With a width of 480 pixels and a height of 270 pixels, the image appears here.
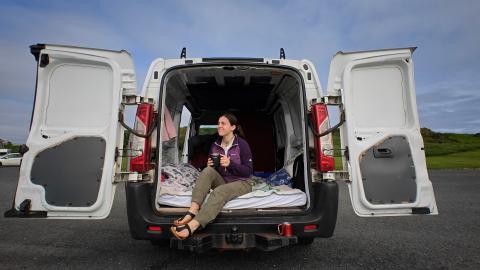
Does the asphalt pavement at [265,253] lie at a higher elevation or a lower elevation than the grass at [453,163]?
lower

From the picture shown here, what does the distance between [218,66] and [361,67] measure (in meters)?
1.50

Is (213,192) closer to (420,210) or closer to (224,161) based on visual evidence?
(224,161)

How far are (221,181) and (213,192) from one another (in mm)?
394

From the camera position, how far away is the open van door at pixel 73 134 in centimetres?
294

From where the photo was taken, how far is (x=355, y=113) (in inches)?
123

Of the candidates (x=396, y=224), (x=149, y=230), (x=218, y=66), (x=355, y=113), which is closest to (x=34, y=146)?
(x=149, y=230)

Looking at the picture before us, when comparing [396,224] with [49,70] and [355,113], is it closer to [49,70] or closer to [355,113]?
[355,113]

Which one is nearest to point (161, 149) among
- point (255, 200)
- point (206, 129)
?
point (255, 200)

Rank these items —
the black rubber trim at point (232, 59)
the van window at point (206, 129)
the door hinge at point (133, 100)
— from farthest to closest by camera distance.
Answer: the van window at point (206, 129) < the black rubber trim at point (232, 59) < the door hinge at point (133, 100)

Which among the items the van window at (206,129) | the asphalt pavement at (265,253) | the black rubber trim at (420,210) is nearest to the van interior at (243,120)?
the van window at (206,129)

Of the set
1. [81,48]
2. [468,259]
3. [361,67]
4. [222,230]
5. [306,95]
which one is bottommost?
[468,259]

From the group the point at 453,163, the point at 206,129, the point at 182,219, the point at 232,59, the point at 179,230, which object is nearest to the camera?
the point at 179,230

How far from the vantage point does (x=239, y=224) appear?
2785 millimetres

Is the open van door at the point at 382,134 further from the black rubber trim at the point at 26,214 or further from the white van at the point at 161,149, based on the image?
the black rubber trim at the point at 26,214
